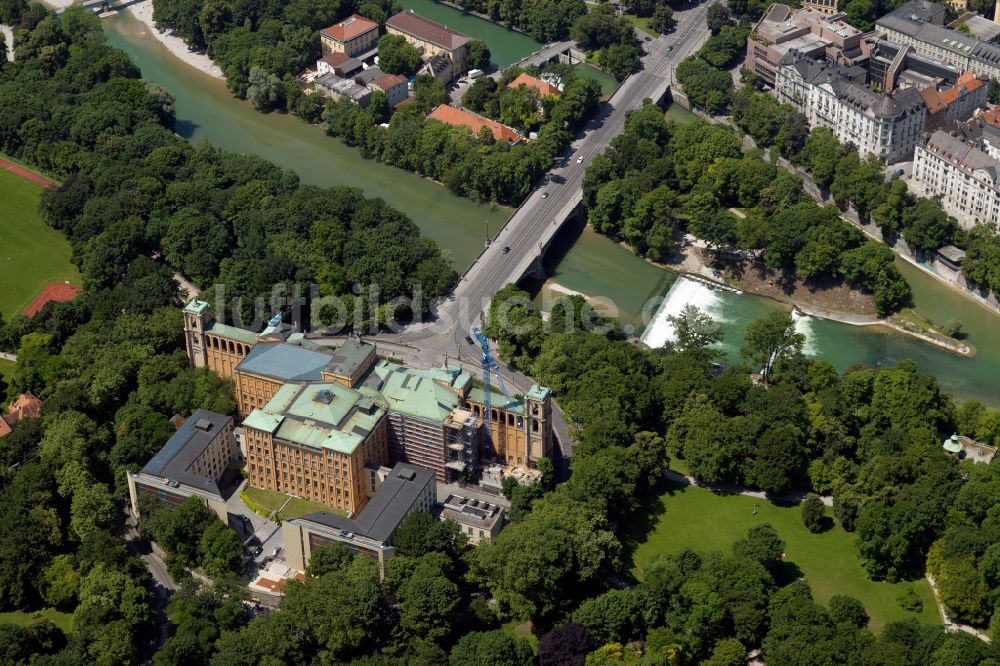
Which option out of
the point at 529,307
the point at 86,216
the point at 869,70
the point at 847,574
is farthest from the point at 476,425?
the point at 869,70

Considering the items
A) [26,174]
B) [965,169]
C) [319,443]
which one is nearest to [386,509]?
[319,443]

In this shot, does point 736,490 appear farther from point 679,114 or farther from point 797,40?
point 797,40

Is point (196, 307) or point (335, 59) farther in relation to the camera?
point (335, 59)

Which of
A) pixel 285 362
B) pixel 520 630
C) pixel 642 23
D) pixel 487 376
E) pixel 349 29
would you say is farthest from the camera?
pixel 642 23

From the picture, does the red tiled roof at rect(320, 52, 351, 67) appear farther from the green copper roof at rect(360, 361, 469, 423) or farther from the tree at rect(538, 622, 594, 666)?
the tree at rect(538, 622, 594, 666)

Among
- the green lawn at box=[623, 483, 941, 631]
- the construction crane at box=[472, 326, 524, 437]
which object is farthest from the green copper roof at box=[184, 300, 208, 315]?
the green lawn at box=[623, 483, 941, 631]

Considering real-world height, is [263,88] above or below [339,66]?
below

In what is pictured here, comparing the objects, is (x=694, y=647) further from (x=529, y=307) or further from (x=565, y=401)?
(x=529, y=307)
